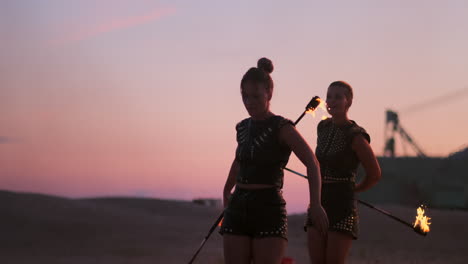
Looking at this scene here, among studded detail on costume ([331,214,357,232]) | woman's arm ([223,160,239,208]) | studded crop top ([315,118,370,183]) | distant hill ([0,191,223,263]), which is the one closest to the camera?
woman's arm ([223,160,239,208])

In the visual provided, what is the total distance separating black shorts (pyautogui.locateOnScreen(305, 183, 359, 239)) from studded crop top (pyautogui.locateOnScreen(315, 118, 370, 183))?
80 millimetres

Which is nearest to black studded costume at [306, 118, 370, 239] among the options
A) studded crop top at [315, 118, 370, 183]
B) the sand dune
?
studded crop top at [315, 118, 370, 183]

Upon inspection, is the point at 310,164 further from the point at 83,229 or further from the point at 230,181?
the point at 83,229

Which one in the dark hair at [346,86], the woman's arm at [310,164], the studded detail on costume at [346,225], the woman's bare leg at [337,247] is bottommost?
the woman's bare leg at [337,247]

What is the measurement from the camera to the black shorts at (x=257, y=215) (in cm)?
466

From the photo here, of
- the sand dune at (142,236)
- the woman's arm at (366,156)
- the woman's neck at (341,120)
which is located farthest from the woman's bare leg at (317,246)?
the sand dune at (142,236)

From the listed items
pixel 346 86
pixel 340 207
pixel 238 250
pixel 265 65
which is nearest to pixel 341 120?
pixel 346 86

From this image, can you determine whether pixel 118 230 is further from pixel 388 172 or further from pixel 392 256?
pixel 388 172

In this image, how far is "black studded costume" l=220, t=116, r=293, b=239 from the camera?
469 cm

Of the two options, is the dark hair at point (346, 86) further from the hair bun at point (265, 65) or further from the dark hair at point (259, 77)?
the dark hair at point (259, 77)

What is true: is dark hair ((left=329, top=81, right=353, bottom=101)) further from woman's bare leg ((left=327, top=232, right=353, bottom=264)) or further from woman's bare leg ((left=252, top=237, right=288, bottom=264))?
woman's bare leg ((left=252, top=237, right=288, bottom=264))

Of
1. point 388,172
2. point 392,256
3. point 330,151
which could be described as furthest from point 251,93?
point 388,172

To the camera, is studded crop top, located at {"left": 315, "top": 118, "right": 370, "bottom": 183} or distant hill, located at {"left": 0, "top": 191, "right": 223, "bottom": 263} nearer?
studded crop top, located at {"left": 315, "top": 118, "right": 370, "bottom": 183}

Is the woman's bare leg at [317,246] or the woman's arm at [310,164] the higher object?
the woman's arm at [310,164]
